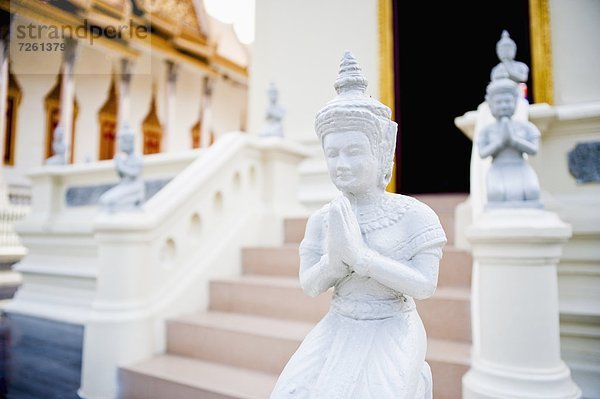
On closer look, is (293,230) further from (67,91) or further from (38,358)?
(67,91)

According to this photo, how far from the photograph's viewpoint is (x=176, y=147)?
1130cm

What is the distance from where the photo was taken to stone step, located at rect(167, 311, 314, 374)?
243 centimetres

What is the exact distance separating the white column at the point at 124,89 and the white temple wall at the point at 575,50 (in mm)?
8623

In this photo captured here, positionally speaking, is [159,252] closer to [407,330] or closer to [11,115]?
[407,330]

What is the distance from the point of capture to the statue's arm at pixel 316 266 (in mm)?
1302

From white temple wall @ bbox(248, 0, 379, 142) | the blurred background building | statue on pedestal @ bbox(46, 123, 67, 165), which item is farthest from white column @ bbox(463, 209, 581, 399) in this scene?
statue on pedestal @ bbox(46, 123, 67, 165)

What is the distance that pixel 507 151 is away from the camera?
223 centimetres

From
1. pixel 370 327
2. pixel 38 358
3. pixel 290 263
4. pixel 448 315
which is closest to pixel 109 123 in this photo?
pixel 38 358

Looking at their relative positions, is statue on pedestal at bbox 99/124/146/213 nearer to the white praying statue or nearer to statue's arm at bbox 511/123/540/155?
the white praying statue

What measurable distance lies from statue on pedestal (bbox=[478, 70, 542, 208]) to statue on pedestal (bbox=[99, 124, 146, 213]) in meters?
2.16

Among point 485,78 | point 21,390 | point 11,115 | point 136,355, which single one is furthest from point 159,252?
point 11,115

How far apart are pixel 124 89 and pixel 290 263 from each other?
8.31 meters

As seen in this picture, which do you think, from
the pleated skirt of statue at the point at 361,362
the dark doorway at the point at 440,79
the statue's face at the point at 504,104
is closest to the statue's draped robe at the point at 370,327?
the pleated skirt of statue at the point at 361,362

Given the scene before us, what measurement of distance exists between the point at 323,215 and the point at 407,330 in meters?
0.44
